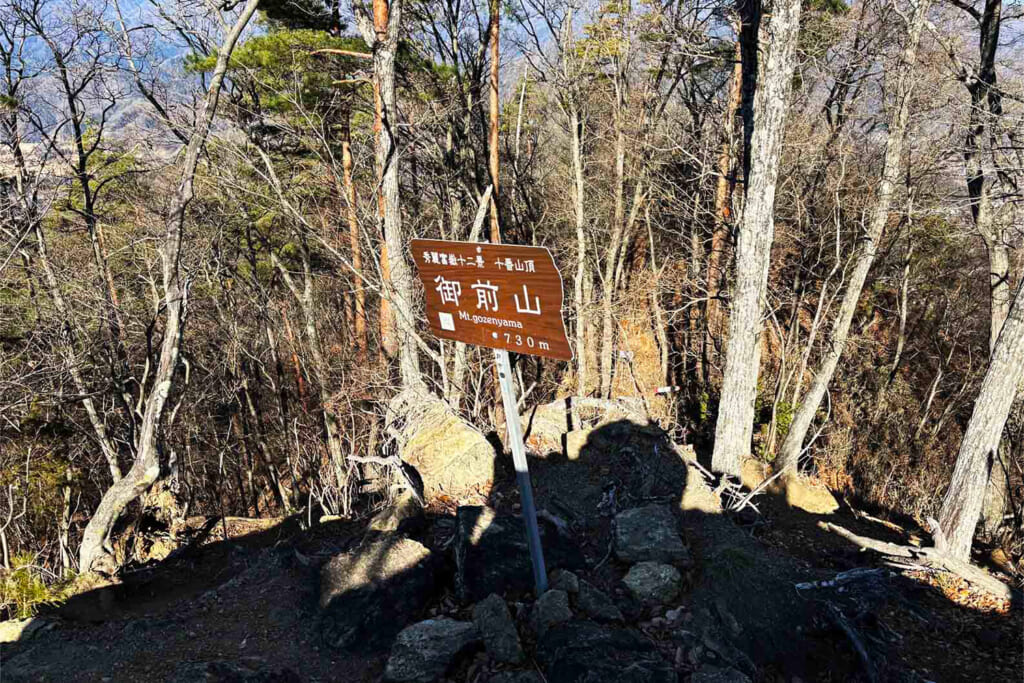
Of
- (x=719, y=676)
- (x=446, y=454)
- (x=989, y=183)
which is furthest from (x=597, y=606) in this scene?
(x=989, y=183)

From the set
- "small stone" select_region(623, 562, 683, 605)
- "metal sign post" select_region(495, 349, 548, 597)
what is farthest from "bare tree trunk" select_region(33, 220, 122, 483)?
"small stone" select_region(623, 562, 683, 605)

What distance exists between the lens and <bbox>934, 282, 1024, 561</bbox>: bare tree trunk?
21.2 ft

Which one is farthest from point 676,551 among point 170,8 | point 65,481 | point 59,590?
point 65,481

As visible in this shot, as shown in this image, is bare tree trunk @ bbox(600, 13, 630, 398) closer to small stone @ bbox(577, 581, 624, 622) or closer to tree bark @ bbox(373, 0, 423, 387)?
tree bark @ bbox(373, 0, 423, 387)

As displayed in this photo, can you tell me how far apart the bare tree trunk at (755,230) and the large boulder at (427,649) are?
4.91m

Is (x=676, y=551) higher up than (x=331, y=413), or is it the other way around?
(x=676, y=551)

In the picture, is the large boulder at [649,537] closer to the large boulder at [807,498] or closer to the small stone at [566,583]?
the small stone at [566,583]

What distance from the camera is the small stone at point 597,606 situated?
3.60 meters

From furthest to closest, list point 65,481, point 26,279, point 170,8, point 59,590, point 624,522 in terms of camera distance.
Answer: point 65,481 < point 26,279 < point 170,8 < point 59,590 < point 624,522

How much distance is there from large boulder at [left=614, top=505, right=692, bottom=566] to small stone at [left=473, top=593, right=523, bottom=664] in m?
1.07

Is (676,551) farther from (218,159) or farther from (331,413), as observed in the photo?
(218,159)

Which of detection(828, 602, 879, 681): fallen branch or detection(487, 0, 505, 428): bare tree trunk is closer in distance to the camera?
detection(828, 602, 879, 681): fallen branch

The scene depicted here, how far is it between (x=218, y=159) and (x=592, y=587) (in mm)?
10537

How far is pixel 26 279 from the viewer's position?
840 centimetres
